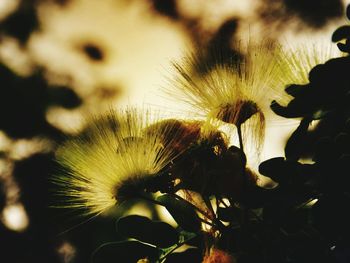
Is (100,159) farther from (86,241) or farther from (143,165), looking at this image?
(86,241)

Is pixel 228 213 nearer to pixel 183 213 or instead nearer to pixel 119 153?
pixel 183 213

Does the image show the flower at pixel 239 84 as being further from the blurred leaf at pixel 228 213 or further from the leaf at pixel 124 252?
the leaf at pixel 124 252

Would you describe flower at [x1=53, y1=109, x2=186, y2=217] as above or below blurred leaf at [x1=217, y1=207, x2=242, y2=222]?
above

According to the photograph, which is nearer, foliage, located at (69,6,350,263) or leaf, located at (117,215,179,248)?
foliage, located at (69,6,350,263)

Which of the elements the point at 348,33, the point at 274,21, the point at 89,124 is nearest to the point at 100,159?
the point at 89,124

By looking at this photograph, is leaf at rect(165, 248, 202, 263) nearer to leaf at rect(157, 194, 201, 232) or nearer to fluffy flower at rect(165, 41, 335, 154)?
leaf at rect(157, 194, 201, 232)

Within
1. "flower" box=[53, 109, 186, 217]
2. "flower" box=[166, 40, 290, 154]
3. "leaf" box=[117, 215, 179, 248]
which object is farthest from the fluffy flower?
"leaf" box=[117, 215, 179, 248]

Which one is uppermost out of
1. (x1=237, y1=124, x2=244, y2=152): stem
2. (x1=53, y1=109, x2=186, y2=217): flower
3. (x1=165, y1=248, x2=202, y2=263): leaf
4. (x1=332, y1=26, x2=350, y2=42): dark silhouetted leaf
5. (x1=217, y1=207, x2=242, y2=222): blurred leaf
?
(x1=332, y1=26, x2=350, y2=42): dark silhouetted leaf

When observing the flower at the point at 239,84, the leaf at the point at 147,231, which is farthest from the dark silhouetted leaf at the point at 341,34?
the leaf at the point at 147,231
